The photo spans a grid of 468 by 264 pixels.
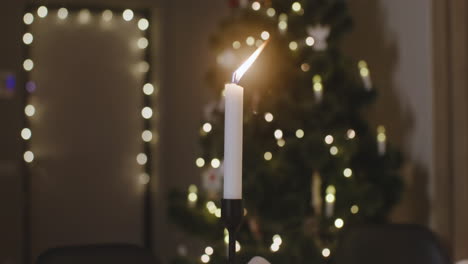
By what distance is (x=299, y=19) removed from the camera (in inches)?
111

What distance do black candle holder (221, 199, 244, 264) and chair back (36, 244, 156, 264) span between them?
2.69 ft

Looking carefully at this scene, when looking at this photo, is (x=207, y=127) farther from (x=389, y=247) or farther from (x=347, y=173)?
(x=389, y=247)

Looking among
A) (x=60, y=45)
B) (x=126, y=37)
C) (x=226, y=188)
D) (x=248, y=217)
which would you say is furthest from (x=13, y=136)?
(x=226, y=188)

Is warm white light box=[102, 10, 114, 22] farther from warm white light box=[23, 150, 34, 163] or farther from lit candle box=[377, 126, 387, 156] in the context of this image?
lit candle box=[377, 126, 387, 156]

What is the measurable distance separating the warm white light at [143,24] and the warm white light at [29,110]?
31.8 inches

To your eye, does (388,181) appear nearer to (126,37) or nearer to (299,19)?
(299,19)

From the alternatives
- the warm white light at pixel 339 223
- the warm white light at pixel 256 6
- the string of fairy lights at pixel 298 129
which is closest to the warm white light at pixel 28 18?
the string of fairy lights at pixel 298 129

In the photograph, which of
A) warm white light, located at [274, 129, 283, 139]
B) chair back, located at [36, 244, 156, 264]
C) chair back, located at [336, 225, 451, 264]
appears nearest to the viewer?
chair back, located at [36, 244, 156, 264]

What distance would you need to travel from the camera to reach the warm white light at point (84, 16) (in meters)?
4.07

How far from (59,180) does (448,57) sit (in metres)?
2.32

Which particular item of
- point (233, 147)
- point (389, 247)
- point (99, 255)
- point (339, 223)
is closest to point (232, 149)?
point (233, 147)

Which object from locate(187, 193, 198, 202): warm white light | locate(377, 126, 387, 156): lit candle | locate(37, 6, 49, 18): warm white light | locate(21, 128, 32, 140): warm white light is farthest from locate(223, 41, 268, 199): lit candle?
locate(37, 6, 49, 18): warm white light

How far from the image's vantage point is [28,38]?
3.94 m

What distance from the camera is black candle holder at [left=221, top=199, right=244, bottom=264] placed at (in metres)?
0.79
